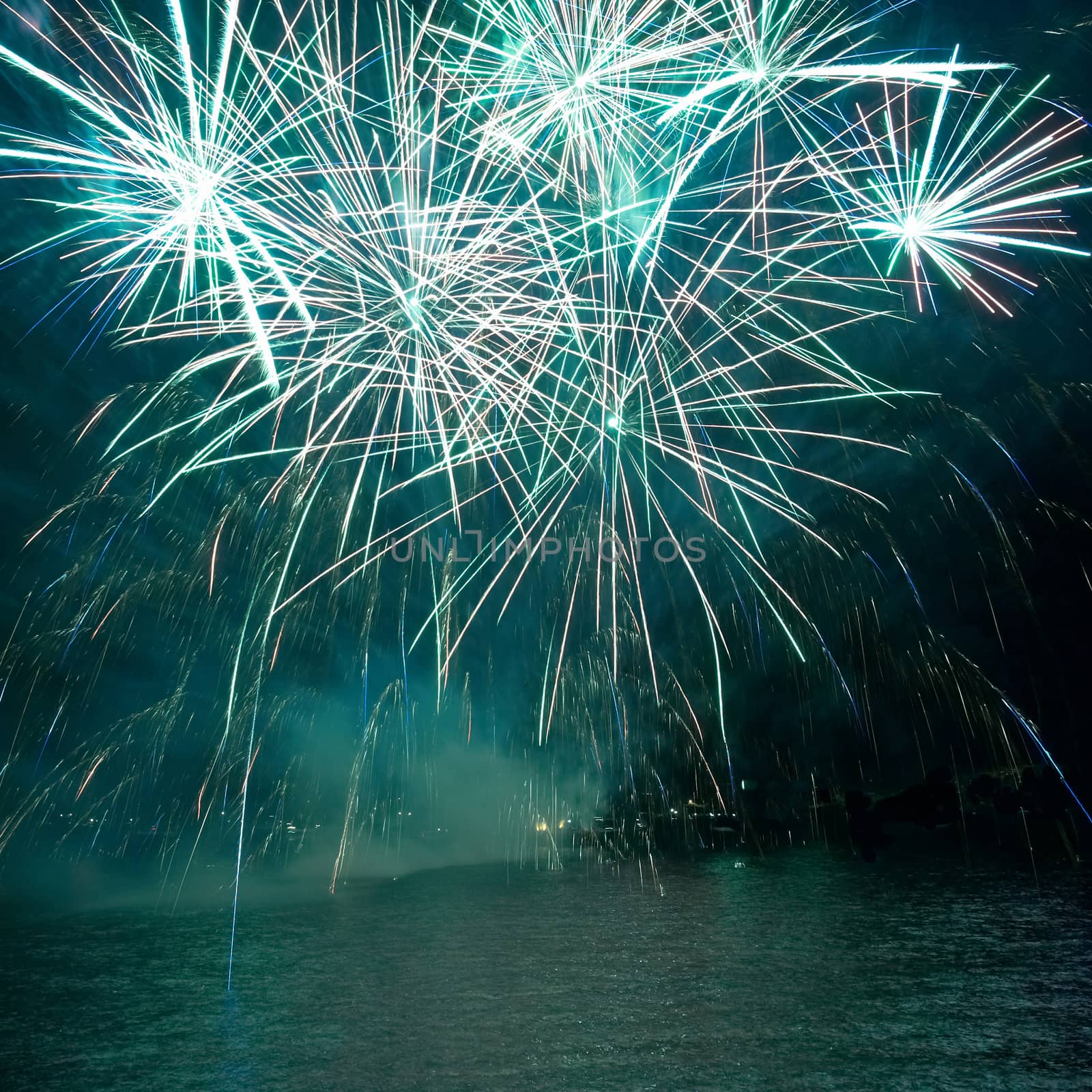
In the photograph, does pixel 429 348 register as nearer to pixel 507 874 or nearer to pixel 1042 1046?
pixel 1042 1046

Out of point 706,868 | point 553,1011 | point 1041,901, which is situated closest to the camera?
point 553,1011

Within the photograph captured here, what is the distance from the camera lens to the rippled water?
23.5ft

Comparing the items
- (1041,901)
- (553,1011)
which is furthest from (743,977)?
(1041,901)

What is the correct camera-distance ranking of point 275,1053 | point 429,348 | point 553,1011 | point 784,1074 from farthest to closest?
point 429,348 < point 553,1011 < point 275,1053 < point 784,1074

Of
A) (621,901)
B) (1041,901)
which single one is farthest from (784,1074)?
(621,901)

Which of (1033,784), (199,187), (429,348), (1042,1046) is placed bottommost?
(1042,1046)

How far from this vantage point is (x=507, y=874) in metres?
49.3

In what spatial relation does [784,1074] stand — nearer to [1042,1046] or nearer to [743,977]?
[1042,1046]

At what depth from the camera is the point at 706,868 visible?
41.7 meters

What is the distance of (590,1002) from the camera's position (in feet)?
32.0

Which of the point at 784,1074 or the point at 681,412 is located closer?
the point at 784,1074

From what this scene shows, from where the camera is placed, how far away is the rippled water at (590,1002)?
7.15 m

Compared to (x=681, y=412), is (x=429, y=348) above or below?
above

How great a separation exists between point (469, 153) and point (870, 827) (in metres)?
79.8
